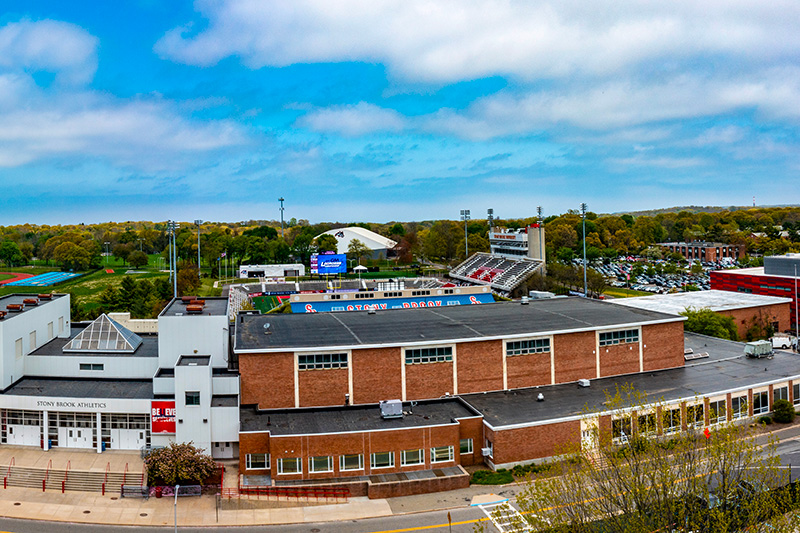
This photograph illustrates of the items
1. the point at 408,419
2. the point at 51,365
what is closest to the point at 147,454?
the point at 51,365

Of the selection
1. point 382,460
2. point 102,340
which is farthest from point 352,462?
point 102,340

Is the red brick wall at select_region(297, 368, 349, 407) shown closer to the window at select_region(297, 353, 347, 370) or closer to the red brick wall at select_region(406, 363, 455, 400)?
the window at select_region(297, 353, 347, 370)

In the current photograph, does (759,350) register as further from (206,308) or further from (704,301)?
(206,308)

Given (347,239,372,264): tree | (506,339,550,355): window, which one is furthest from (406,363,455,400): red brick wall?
(347,239,372,264): tree

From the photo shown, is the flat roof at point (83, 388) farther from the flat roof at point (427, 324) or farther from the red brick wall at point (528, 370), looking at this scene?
the red brick wall at point (528, 370)

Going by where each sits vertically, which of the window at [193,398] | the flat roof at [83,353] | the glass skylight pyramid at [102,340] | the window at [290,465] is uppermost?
the glass skylight pyramid at [102,340]

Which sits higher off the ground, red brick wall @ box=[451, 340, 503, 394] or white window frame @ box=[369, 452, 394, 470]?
red brick wall @ box=[451, 340, 503, 394]

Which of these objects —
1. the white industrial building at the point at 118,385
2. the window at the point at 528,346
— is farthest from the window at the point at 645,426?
the white industrial building at the point at 118,385
